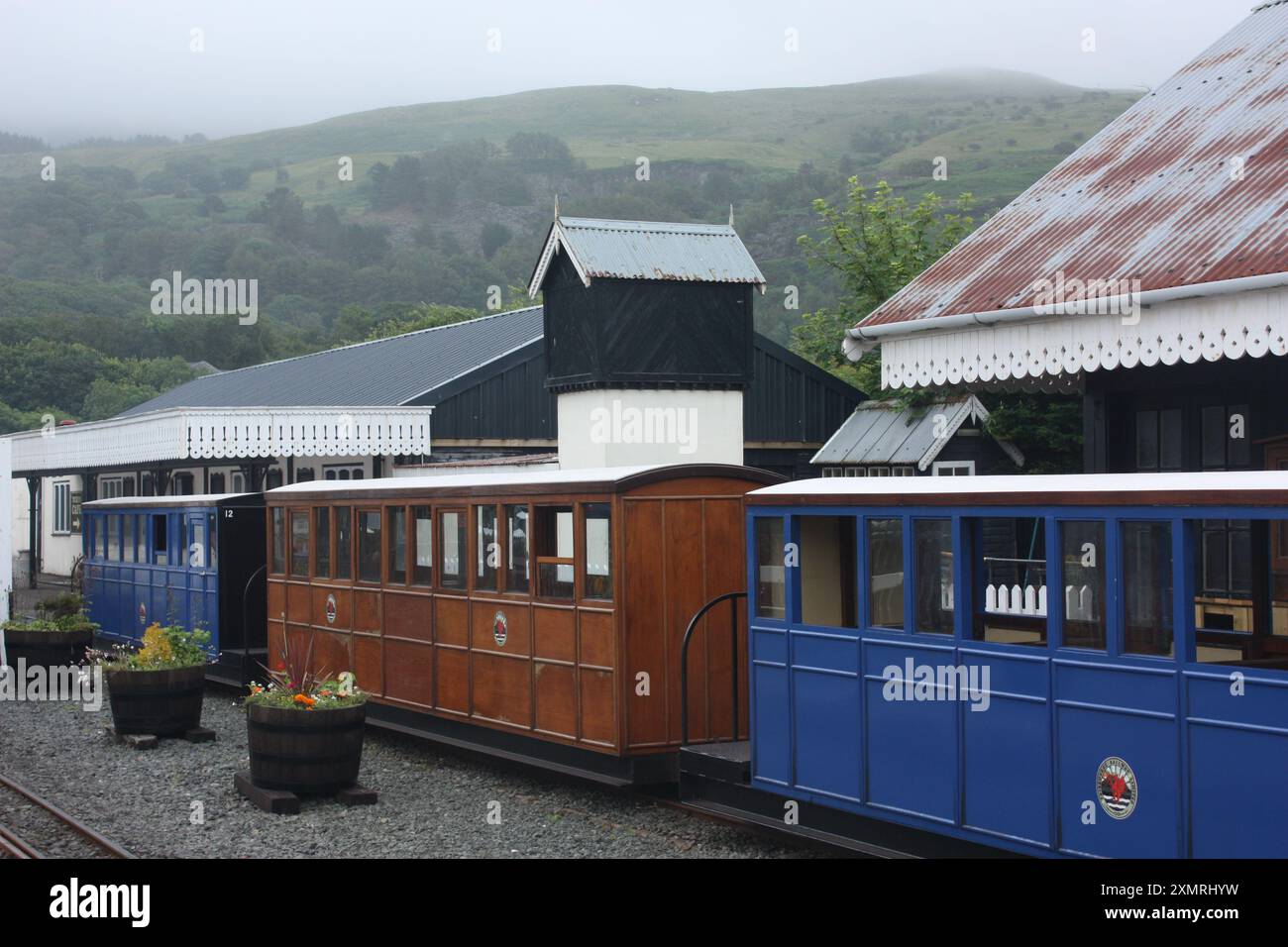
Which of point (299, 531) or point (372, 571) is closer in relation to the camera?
point (372, 571)

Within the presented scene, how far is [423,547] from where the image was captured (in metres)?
13.3

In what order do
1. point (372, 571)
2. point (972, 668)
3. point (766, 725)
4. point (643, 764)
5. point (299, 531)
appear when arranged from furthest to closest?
point (299, 531) → point (372, 571) → point (643, 764) → point (766, 725) → point (972, 668)

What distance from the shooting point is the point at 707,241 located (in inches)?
894

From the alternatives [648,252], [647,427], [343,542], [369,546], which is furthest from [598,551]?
[648,252]

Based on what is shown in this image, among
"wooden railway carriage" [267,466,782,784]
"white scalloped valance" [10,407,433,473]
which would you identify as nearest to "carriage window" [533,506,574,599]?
"wooden railway carriage" [267,466,782,784]

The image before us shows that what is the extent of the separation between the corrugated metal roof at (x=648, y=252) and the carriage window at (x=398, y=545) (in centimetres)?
800

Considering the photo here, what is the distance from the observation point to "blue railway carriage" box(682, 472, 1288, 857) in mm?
6527

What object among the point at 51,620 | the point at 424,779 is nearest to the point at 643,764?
the point at 424,779

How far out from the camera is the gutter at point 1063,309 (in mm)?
8703

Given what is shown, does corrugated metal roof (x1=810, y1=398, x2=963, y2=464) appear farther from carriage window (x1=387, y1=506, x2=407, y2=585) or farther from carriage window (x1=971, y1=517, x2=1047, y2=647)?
carriage window (x1=971, y1=517, x2=1047, y2=647)

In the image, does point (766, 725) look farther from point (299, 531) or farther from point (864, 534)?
point (299, 531)

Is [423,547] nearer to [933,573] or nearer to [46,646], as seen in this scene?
[933,573]

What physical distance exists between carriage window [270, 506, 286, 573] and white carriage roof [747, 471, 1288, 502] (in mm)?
8262

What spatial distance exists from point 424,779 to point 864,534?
5.55m
